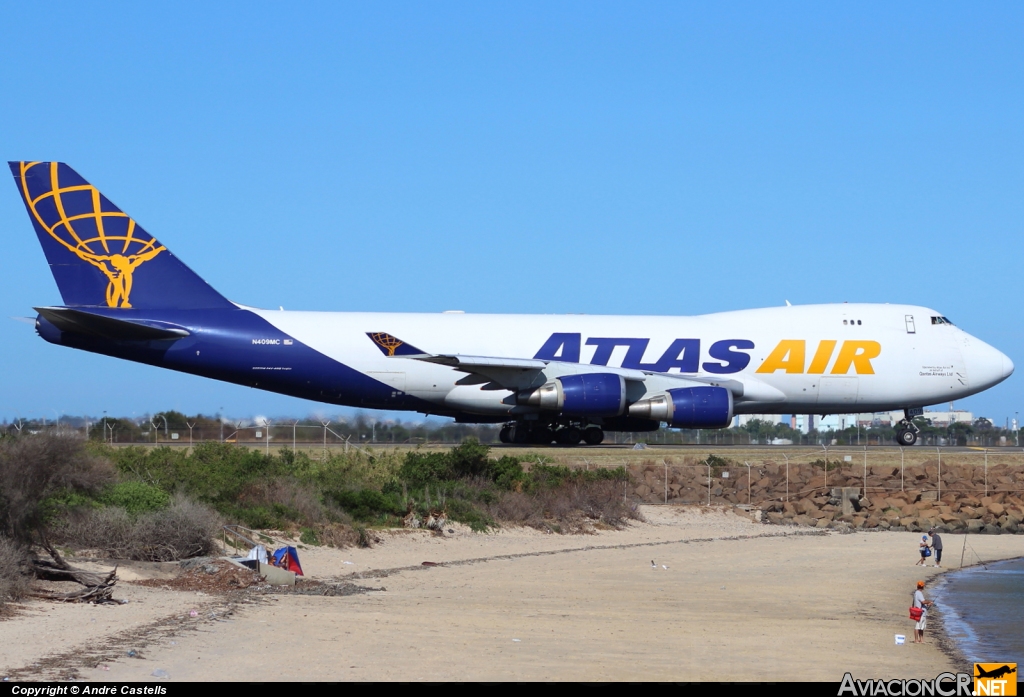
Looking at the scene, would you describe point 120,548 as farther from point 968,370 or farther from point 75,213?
point 968,370

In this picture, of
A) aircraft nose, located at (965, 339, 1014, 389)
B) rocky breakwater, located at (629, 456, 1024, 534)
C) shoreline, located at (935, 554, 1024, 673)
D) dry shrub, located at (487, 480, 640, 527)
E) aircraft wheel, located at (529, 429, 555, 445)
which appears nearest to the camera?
shoreline, located at (935, 554, 1024, 673)

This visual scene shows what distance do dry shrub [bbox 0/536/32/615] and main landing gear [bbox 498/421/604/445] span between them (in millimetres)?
20380

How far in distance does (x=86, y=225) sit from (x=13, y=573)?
20.3 meters

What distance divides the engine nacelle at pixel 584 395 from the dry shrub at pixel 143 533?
14.6 metres

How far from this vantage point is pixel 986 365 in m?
33.7

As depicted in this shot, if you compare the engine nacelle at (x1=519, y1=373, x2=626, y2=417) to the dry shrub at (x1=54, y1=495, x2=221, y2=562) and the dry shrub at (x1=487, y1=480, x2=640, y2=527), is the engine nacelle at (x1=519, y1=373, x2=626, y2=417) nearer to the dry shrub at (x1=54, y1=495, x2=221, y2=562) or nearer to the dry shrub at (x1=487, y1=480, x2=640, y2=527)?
the dry shrub at (x1=487, y1=480, x2=640, y2=527)

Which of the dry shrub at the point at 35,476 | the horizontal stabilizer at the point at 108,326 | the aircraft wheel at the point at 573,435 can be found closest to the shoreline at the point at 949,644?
the dry shrub at the point at 35,476

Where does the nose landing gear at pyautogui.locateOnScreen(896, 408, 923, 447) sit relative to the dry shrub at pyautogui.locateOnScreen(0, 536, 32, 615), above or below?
above

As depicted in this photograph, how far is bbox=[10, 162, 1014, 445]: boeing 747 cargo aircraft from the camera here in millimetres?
29969

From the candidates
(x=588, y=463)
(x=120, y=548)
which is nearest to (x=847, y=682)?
(x=120, y=548)

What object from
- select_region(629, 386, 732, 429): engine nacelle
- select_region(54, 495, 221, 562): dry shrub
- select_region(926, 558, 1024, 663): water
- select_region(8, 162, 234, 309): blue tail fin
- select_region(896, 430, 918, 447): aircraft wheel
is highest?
select_region(8, 162, 234, 309): blue tail fin

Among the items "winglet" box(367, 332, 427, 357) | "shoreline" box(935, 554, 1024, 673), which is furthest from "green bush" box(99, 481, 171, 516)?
"winglet" box(367, 332, 427, 357)

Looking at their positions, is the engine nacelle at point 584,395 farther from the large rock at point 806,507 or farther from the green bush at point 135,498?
the green bush at point 135,498

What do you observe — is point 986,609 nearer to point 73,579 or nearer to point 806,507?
point 73,579
